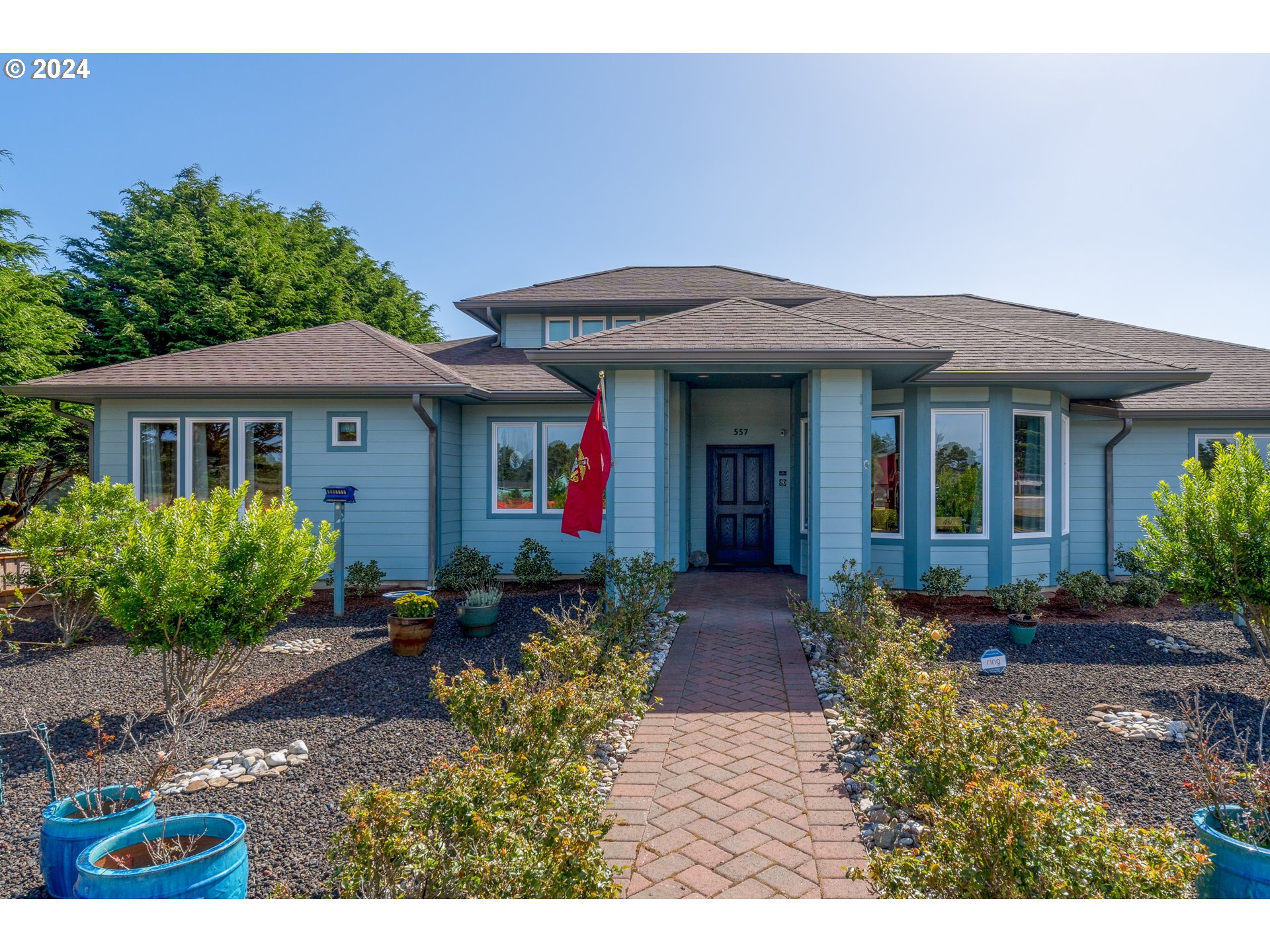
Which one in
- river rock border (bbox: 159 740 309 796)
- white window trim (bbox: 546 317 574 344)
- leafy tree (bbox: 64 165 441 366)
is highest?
leafy tree (bbox: 64 165 441 366)

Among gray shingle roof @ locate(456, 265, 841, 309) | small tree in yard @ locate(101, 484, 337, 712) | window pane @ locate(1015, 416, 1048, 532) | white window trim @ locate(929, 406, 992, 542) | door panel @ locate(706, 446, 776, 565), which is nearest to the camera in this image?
small tree in yard @ locate(101, 484, 337, 712)

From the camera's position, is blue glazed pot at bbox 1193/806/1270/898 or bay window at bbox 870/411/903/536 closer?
blue glazed pot at bbox 1193/806/1270/898

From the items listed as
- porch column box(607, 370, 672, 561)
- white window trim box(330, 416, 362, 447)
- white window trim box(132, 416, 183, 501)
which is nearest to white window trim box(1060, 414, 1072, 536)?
porch column box(607, 370, 672, 561)

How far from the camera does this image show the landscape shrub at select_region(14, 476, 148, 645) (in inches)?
261

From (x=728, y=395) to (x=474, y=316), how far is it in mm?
5830

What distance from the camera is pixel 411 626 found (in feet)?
20.9

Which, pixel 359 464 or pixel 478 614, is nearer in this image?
pixel 478 614

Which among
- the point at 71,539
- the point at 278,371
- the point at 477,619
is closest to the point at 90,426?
the point at 278,371

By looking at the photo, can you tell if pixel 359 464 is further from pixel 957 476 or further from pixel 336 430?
pixel 957 476

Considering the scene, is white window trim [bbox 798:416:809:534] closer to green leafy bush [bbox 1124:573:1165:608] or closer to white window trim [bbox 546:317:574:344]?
green leafy bush [bbox 1124:573:1165:608]

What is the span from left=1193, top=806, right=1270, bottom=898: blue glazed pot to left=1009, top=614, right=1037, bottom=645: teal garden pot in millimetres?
4318

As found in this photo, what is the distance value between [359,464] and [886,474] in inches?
288

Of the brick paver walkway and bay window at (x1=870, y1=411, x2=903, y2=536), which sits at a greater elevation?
bay window at (x1=870, y1=411, x2=903, y2=536)
